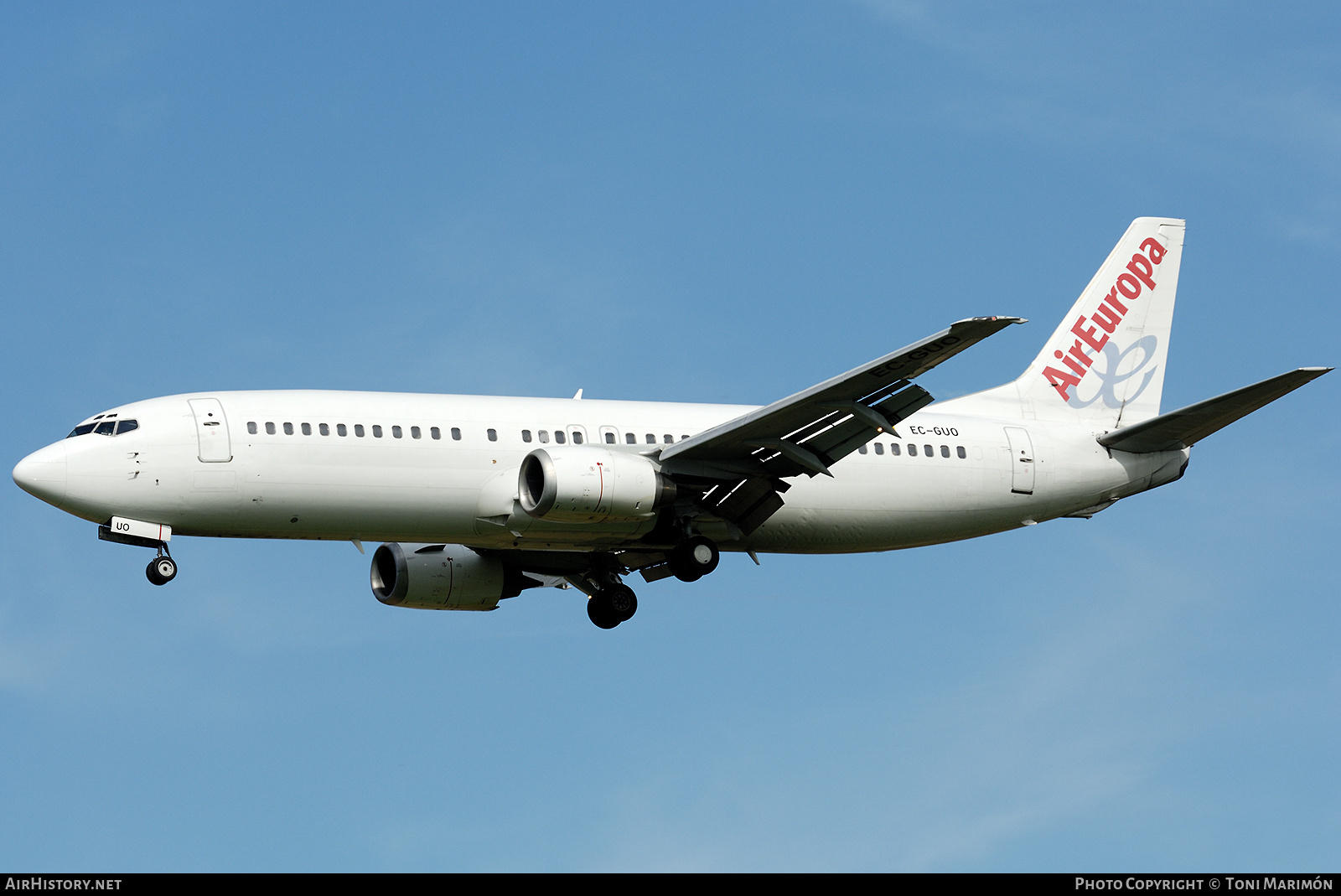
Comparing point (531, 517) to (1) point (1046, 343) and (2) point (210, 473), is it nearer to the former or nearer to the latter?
(2) point (210, 473)

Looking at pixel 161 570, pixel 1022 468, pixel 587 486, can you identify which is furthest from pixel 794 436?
pixel 161 570

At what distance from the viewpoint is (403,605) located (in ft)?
133

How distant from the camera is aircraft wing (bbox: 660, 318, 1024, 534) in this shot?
33312 mm

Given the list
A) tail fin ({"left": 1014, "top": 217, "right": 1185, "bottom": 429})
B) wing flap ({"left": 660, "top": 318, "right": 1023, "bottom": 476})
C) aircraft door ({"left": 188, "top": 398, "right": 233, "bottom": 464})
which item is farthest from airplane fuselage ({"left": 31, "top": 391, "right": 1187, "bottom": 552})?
tail fin ({"left": 1014, "top": 217, "right": 1185, "bottom": 429})

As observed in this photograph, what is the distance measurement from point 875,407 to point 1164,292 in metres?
13.2

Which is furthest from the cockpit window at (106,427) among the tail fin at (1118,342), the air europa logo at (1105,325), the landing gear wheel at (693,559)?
the air europa logo at (1105,325)

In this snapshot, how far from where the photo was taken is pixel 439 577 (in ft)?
132

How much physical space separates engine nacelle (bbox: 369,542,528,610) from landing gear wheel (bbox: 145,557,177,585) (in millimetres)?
6840

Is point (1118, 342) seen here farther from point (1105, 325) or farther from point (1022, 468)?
point (1022, 468)

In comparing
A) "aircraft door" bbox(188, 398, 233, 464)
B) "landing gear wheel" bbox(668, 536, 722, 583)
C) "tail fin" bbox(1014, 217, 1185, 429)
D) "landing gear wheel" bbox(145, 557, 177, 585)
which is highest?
"tail fin" bbox(1014, 217, 1185, 429)

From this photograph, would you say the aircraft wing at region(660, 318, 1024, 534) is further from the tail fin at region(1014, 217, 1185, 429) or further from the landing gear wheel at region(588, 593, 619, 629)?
the tail fin at region(1014, 217, 1185, 429)

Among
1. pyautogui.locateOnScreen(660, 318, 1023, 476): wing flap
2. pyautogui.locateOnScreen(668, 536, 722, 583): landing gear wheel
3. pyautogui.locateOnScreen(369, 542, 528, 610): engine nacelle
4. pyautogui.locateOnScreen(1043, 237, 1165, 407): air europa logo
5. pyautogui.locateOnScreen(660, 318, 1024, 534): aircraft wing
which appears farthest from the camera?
pyautogui.locateOnScreen(1043, 237, 1165, 407): air europa logo

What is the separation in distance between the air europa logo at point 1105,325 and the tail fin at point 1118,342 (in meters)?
0.02
